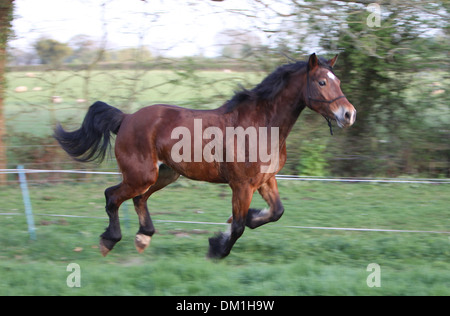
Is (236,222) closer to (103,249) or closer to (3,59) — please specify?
(103,249)

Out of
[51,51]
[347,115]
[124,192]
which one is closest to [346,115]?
[347,115]

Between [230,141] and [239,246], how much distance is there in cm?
131

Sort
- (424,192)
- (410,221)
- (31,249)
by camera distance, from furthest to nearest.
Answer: (424,192) → (410,221) → (31,249)

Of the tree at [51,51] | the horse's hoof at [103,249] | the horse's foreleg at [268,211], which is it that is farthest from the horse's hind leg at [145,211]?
the tree at [51,51]

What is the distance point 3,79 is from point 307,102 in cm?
687

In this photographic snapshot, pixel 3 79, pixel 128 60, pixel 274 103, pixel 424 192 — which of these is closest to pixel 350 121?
pixel 274 103

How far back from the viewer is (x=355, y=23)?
31.1 ft

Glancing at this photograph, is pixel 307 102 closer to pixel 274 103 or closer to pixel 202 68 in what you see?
→ pixel 274 103

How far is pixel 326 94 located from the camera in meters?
4.68

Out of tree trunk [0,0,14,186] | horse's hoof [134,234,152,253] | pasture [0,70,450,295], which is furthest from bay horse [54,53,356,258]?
tree trunk [0,0,14,186]

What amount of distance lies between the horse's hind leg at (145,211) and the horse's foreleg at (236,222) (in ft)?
2.80

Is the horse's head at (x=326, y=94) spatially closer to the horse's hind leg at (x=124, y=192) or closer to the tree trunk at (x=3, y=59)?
the horse's hind leg at (x=124, y=192)

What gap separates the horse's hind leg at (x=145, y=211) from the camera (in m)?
5.38

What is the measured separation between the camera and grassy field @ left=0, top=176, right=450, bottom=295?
404 centimetres
